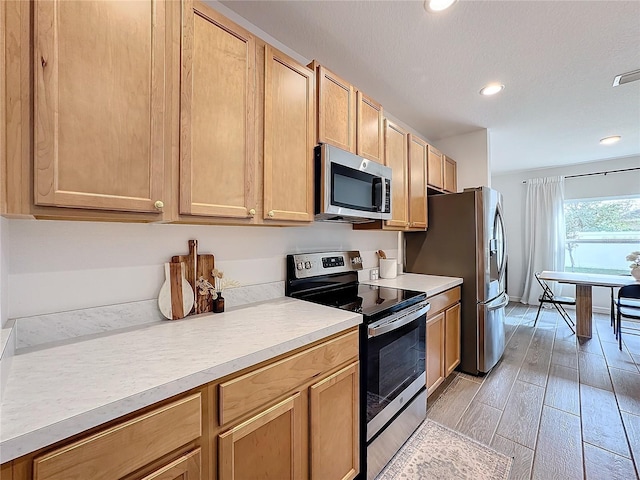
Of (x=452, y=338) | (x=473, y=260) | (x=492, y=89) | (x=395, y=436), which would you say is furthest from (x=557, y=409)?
(x=492, y=89)

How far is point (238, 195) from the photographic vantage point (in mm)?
1290

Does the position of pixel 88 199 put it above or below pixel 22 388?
above

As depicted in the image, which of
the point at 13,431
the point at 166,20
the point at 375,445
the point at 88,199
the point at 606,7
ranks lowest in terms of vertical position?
the point at 375,445

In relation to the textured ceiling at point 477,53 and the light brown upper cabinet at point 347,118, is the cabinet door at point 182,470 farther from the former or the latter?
the textured ceiling at point 477,53

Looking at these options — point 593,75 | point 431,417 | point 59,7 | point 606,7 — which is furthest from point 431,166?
point 59,7

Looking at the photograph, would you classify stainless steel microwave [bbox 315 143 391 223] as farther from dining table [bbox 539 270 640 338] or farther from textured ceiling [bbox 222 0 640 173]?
dining table [bbox 539 270 640 338]

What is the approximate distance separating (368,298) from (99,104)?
1584mm

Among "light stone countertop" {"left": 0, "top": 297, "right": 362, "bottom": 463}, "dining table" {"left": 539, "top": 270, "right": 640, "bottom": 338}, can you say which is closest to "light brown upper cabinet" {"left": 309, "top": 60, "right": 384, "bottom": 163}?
"light stone countertop" {"left": 0, "top": 297, "right": 362, "bottom": 463}

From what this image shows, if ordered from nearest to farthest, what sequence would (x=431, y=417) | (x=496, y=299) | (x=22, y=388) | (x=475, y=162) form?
(x=22, y=388)
(x=431, y=417)
(x=496, y=299)
(x=475, y=162)

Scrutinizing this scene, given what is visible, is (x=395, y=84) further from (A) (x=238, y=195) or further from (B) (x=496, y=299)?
(B) (x=496, y=299)

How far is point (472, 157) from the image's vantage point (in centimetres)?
331

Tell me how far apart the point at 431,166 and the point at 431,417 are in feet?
7.29

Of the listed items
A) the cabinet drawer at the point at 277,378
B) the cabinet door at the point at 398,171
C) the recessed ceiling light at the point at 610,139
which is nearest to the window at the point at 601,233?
the recessed ceiling light at the point at 610,139

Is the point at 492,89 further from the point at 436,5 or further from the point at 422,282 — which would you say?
the point at 422,282
